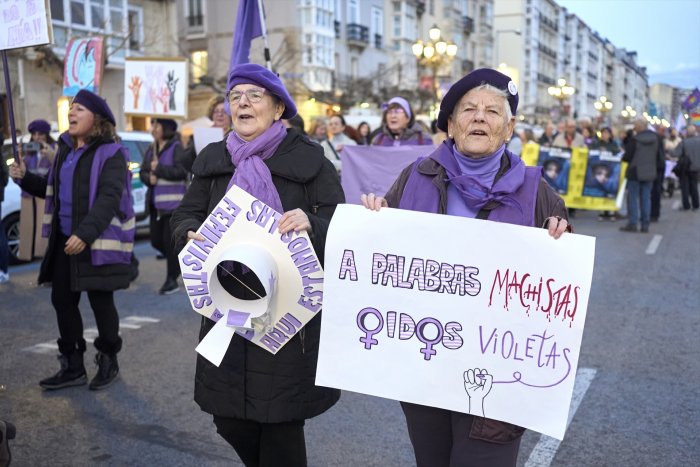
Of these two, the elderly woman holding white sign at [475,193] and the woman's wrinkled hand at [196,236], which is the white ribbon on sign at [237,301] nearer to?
the woman's wrinkled hand at [196,236]

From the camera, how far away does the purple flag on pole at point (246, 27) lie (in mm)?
6027

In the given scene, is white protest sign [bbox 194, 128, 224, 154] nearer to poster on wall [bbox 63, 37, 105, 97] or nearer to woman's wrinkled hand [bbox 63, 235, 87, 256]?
poster on wall [bbox 63, 37, 105, 97]

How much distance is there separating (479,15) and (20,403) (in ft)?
244

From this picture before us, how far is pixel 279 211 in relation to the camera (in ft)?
9.34

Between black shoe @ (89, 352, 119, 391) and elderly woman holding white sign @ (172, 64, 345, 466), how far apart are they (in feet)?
7.75

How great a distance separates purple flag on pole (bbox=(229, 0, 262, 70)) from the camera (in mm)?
6027

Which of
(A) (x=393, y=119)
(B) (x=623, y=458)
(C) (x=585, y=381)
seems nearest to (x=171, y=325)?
(A) (x=393, y=119)

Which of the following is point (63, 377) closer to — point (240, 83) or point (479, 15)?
point (240, 83)

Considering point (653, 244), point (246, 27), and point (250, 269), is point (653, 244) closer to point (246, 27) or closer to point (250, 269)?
point (246, 27)

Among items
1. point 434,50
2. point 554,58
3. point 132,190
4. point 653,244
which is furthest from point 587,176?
point 554,58

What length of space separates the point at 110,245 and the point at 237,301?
2466mm

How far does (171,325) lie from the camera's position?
6.89 m

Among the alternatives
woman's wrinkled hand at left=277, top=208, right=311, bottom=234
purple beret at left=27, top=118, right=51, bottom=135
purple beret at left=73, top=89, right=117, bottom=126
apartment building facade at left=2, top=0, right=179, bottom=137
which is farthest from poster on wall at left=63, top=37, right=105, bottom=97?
apartment building facade at left=2, top=0, right=179, bottom=137

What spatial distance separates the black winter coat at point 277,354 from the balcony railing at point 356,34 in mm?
47498
